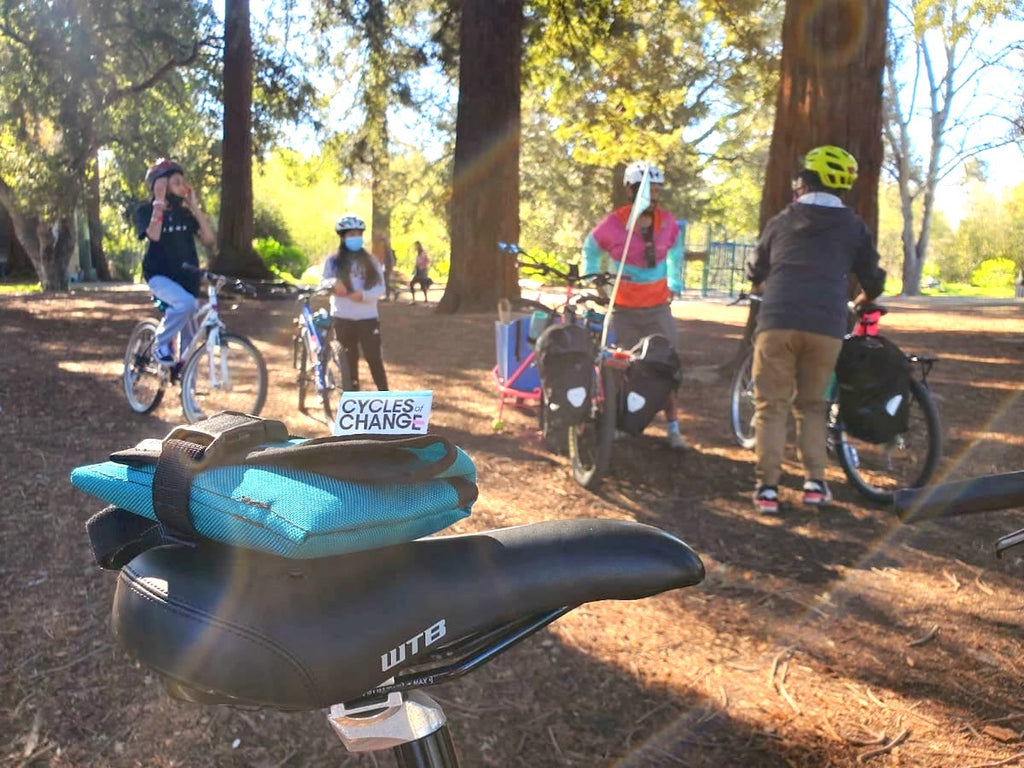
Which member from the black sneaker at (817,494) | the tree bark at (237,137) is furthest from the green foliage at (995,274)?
the black sneaker at (817,494)

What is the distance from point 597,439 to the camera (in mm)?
5672

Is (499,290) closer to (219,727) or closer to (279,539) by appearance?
(219,727)

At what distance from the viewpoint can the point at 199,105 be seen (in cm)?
2523

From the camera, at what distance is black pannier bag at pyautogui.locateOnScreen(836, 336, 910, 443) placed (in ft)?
17.0

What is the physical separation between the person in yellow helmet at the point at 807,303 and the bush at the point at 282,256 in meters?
47.7

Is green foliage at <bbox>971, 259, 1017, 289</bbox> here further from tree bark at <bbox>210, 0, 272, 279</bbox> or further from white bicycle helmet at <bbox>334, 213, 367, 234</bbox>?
white bicycle helmet at <bbox>334, 213, 367, 234</bbox>

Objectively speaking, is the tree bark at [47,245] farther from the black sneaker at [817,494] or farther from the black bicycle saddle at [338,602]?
the black bicycle saddle at [338,602]

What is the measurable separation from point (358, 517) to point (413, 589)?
0.42 feet

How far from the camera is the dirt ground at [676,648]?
2939mm

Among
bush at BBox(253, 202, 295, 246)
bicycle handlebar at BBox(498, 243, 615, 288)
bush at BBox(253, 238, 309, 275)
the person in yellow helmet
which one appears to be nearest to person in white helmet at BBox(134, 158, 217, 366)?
bicycle handlebar at BBox(498, 243, 615, 288)

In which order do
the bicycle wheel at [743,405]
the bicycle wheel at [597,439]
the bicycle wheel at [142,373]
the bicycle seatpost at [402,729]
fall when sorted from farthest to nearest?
the bicycle wheel at [142,373]
the bicycle wheel at [743,405]
the bicycle wheel at [597,439]
the bicycle seatpost at [402,729]

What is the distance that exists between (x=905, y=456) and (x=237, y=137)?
57.9ft

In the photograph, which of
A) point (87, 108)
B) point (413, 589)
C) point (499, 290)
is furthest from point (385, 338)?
point (87, 108)

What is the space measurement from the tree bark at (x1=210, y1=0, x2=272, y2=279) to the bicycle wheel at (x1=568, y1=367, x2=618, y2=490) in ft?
49.5
